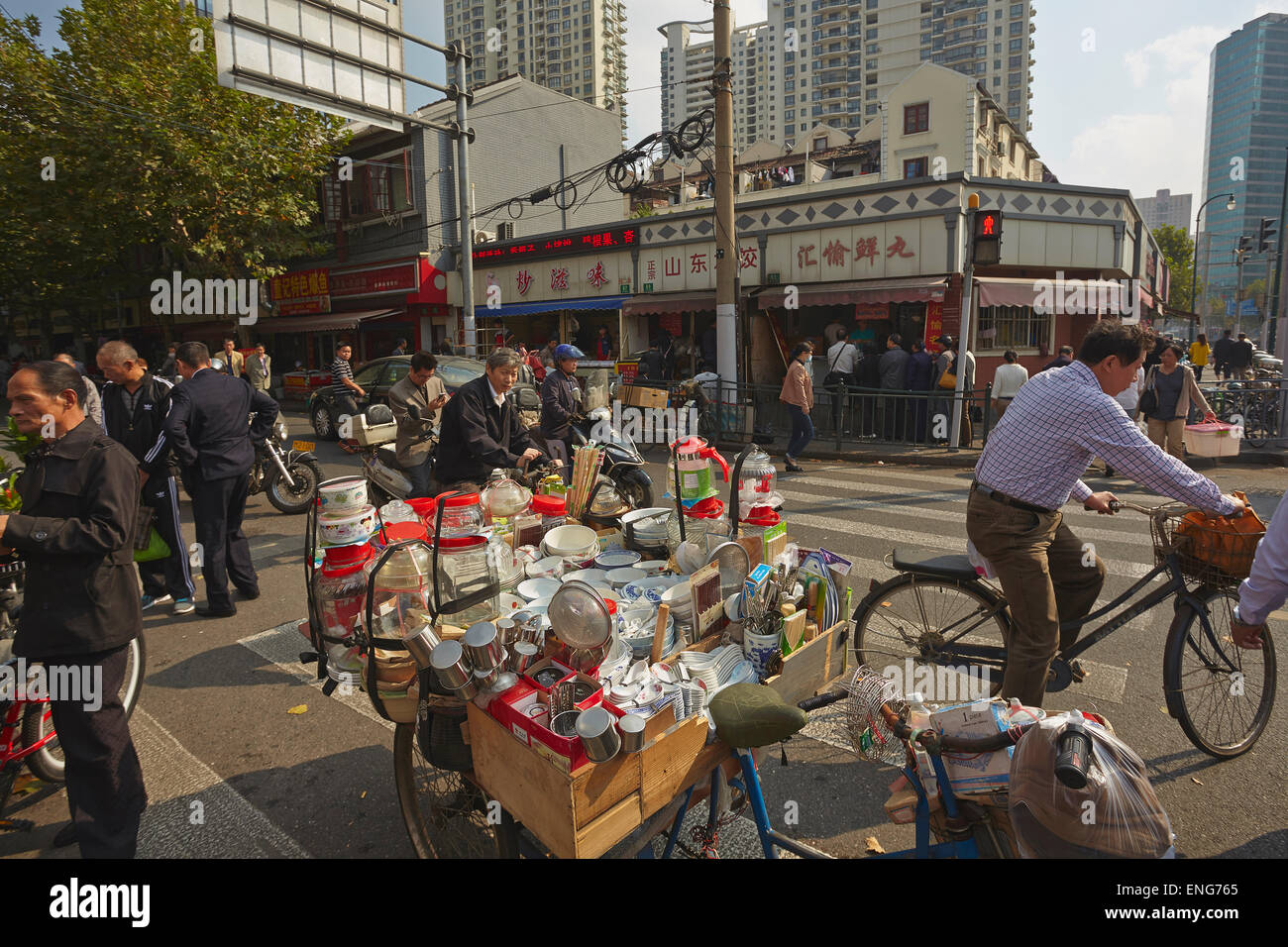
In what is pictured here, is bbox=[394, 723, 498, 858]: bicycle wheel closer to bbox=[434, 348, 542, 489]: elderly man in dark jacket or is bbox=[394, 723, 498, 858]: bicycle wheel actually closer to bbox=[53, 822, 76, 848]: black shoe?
bbox=[53, 822, 76, 848]: black shoe

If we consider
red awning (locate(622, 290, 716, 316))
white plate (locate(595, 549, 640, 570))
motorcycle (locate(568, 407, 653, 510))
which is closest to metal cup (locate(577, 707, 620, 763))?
white plate (locate(595, 549, 640, 570))

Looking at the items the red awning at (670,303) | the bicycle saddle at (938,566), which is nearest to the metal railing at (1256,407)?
the red awning at (670,303)

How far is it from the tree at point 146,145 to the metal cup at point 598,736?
78.0ft

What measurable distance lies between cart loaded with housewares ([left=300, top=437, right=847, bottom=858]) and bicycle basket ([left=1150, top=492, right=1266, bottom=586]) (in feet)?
5.44

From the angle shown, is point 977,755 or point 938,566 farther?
point 938,566

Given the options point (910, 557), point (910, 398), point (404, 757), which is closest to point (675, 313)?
point (910, 398)

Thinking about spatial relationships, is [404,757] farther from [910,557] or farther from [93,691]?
[910,557]

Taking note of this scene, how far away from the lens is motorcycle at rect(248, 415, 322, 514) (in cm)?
908

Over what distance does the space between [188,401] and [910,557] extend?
529 cm

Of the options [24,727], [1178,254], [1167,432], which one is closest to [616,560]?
[24,727]

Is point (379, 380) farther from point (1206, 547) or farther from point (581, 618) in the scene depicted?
point (1206, 547)

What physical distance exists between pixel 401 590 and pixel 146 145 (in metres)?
24.4

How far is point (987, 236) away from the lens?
426 inches
